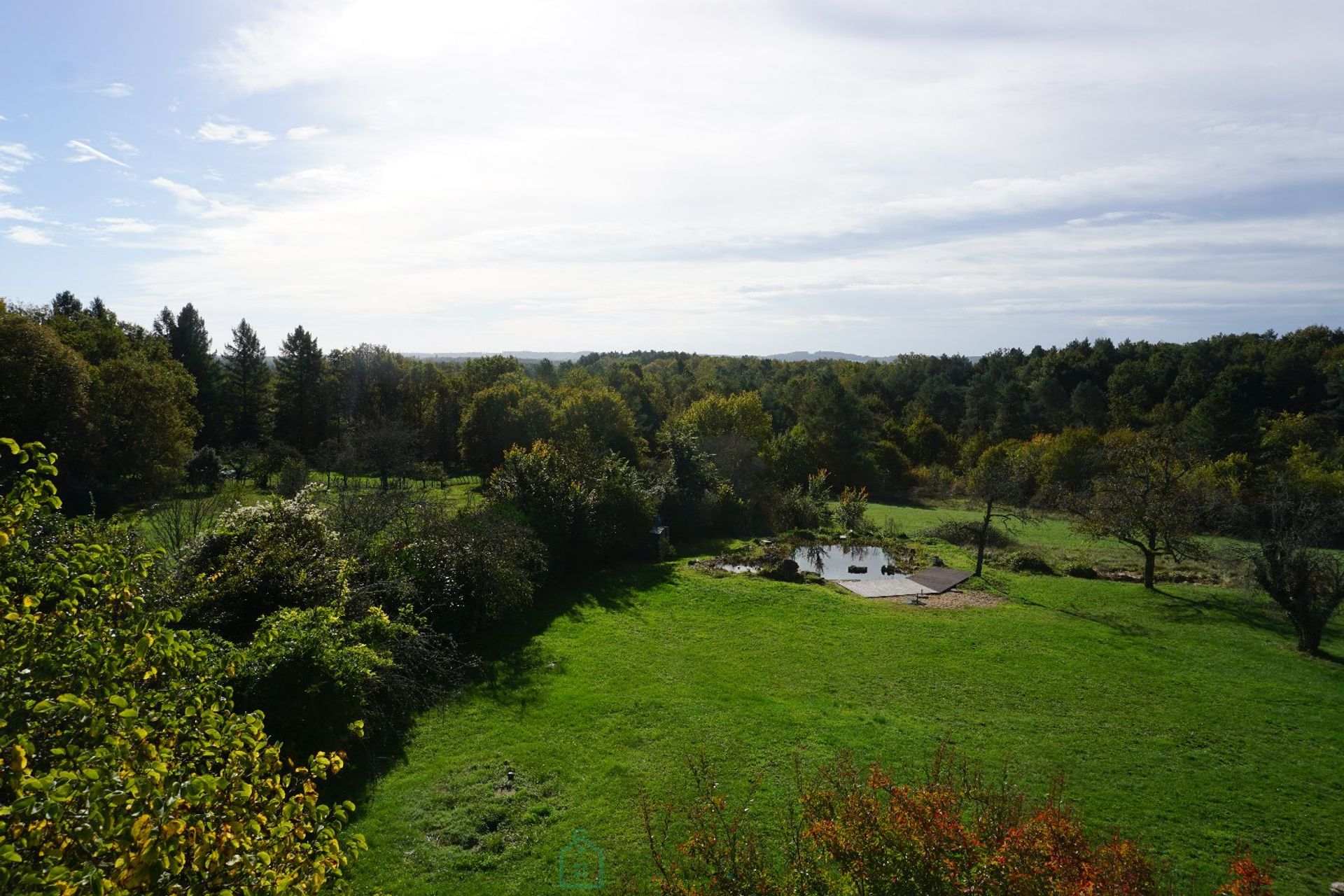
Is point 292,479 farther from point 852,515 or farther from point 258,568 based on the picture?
point 852,515

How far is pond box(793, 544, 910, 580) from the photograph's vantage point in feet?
85.4

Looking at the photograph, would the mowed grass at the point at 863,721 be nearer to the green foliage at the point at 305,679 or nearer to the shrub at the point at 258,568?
the green foliage at the point at 305,679

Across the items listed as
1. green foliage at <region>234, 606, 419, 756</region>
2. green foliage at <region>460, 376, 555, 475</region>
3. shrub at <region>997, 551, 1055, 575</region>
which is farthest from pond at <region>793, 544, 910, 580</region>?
green foliage at <region>460, 376, 555, 475</region>

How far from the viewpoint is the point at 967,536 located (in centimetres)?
3262

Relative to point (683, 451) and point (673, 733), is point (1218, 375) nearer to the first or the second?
point (683, 451)

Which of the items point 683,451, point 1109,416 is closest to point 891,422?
point 1109,416

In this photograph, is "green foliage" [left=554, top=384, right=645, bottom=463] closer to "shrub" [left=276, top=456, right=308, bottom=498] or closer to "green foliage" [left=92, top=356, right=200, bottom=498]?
"shrub" [left=276, top=456, right=308, bottom=498]

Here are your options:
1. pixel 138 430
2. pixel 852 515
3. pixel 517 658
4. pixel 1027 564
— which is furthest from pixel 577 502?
pixel 138 430

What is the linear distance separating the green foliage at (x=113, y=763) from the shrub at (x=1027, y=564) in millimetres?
27456

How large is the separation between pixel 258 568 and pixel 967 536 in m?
29.2

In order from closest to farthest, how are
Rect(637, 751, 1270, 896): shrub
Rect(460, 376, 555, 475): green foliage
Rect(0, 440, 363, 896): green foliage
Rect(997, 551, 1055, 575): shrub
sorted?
Rect(0, 440, 363, 896): green foliage, Rect(637, 751, 1270, 896): shrub, Rect(997, 551, 1055, 575): shrub, Rect(460, 376, 555, 475): green foliage

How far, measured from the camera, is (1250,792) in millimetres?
11102

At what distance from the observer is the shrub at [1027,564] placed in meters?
26.9

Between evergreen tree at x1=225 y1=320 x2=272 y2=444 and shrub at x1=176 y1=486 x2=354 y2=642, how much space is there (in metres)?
45.6
